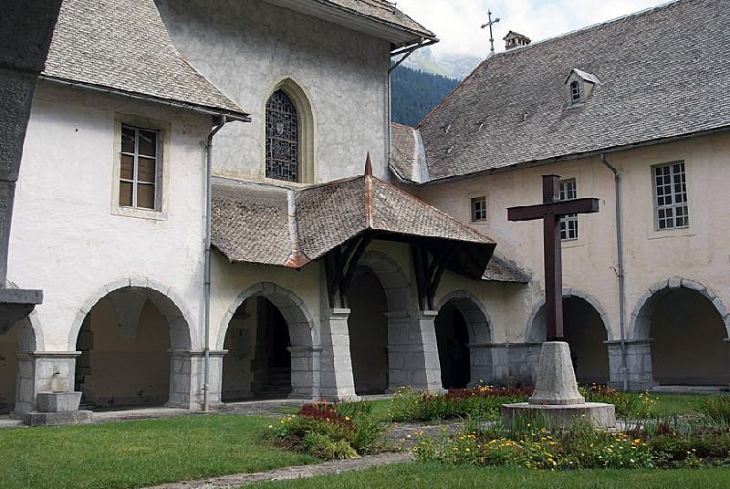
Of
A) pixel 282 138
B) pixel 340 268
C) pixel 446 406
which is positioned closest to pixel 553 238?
pixel 446 406

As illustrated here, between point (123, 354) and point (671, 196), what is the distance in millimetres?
12659

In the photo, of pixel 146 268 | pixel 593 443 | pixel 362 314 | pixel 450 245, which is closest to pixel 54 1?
pixel 593 443

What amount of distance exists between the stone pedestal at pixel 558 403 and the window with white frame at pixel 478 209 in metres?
12.3

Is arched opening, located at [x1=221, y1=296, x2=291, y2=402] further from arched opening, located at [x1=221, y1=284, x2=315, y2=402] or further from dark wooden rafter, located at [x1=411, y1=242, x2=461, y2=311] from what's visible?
dark wooden rafter, located at [x1=411, y1=242, x2=461, y2=311]

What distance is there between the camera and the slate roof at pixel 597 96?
1939 cm

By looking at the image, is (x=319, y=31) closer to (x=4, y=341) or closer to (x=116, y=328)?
(x=116, y=328)

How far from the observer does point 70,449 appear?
959cm

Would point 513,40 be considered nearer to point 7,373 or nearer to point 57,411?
point 7,373

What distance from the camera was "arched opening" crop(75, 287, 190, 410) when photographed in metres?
17.9

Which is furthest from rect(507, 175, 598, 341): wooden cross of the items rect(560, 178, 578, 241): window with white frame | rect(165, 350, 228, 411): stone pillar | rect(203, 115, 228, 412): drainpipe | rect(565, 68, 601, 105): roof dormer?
rect(565, 68, 601, 105): roof dormer

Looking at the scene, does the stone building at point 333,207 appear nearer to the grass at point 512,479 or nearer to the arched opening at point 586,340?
the arched opening at point 586,340

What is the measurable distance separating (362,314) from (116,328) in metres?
6.98

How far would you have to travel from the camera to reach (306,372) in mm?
17750

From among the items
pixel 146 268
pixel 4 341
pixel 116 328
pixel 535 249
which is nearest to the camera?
pixel 146 268
